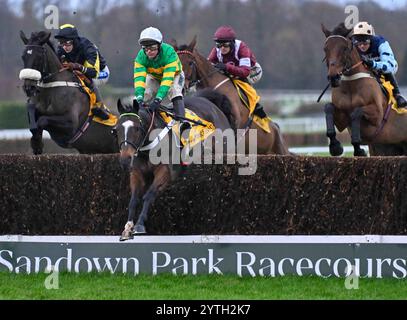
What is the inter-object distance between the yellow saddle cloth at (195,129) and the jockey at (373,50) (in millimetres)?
2194

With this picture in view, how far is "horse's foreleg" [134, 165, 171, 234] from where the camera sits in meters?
7.75

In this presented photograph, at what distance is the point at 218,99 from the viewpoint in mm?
10445

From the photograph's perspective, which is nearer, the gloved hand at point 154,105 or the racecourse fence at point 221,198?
the racecourse fence at point 221,198

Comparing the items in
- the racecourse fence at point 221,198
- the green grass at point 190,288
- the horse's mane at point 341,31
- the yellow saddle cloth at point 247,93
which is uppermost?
the horse's mane at point 341,31

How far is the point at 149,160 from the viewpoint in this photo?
323 inches

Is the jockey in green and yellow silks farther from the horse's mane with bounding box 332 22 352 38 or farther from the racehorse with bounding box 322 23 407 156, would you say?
the horse's mane with bounding box 332 22 352 38

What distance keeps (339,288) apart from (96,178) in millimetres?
2085

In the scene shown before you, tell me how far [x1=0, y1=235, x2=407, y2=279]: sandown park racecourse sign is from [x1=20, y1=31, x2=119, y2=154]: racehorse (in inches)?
112

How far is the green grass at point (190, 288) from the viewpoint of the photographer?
705cm

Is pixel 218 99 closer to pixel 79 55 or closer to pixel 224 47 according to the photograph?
pixel 224 47

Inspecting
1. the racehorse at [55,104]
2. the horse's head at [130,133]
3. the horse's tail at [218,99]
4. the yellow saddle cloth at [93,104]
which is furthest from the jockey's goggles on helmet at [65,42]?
the horse's head at [130,133]

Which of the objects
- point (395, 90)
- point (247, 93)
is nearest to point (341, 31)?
point (395, 90)

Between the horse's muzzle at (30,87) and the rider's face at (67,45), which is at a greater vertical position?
the rider's face at (67,45)

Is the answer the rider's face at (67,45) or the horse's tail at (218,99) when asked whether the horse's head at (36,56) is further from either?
the horse's tail at (218,99)
